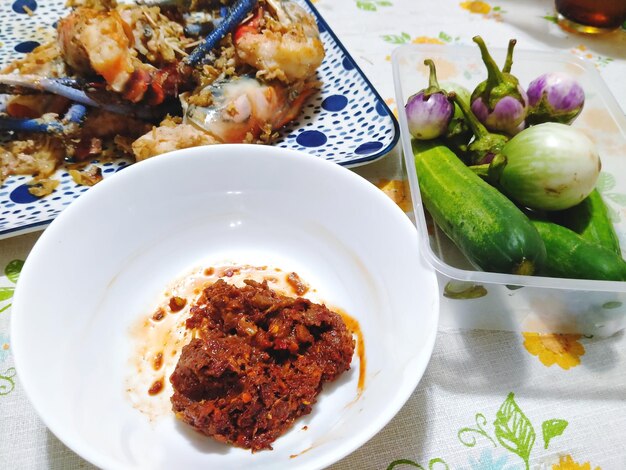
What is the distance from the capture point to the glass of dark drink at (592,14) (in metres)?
2.03

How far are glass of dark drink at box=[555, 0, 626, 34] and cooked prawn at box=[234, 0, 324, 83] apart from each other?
1274 mm

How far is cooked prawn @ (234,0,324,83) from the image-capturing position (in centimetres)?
148

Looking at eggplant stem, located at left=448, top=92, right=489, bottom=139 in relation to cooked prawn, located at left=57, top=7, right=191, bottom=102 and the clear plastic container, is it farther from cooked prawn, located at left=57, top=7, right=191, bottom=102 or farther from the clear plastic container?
cooked prawn, located at left=57, top=7, right=191, bottom=102

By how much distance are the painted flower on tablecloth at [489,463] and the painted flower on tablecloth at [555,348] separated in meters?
0.26

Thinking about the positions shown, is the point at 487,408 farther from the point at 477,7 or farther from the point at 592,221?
the point at 477,7

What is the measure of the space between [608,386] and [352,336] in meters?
0.56

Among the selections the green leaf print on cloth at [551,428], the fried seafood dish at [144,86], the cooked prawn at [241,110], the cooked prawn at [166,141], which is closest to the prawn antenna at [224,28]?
the fried seafood dish at [144,86]

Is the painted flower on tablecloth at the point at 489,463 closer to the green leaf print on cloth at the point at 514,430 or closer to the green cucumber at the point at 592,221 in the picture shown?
the green leaf print on cloth at the point at 514,430

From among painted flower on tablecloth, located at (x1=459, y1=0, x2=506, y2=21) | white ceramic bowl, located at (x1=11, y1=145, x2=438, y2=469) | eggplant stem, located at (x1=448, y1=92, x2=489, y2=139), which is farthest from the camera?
painted flower on tablecloth, located at (x1=459, y1=0, x2=506, y2=21)

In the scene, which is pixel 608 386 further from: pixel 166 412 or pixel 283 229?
pixel 166 412

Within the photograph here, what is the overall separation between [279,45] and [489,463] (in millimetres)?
1247

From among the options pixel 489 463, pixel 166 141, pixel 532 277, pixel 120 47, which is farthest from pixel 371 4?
pixel 489 463

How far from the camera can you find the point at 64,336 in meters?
0.90

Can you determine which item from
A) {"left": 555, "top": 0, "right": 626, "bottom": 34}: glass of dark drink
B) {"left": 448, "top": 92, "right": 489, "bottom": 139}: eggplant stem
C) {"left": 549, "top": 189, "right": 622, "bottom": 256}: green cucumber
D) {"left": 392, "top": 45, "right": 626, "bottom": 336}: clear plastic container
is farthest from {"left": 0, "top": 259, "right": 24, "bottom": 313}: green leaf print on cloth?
{"left": 555, "top": 0, "right": 626, "bottom": 34}: glass of dark drink
